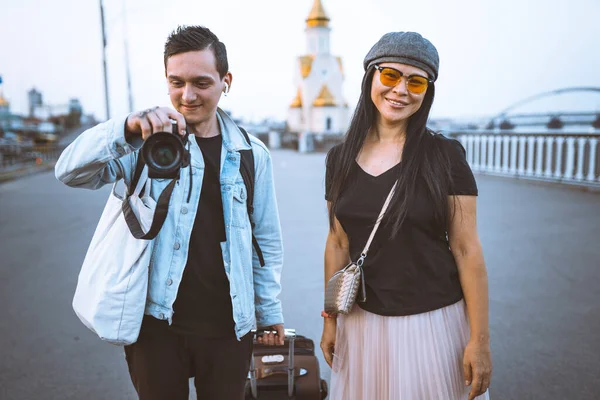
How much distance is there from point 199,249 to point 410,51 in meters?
1.04

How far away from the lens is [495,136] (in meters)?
16.7

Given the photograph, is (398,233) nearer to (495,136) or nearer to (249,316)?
(249,316)

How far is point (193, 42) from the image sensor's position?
185 centimetres

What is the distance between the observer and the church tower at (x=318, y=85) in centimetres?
6078

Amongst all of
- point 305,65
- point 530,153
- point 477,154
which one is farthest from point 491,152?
point 305,65

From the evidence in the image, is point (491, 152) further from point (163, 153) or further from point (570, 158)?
point (163, 153)

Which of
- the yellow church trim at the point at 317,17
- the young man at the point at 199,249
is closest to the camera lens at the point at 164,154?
the young man at the point at 199,249

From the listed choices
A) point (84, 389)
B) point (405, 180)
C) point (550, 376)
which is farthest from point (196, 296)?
point (550, 376)

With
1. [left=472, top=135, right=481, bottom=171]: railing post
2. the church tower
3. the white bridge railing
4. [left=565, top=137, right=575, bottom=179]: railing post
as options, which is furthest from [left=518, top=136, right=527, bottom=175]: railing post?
the church tower

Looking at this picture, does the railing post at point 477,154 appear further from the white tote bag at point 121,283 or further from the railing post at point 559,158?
the white tote bag at point 121,283

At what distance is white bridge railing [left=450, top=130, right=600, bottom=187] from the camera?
41.0 feet

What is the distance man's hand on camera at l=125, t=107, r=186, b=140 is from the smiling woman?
0.75 meters

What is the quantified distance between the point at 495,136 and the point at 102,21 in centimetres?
1676

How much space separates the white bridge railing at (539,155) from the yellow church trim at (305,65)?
1768 inches
